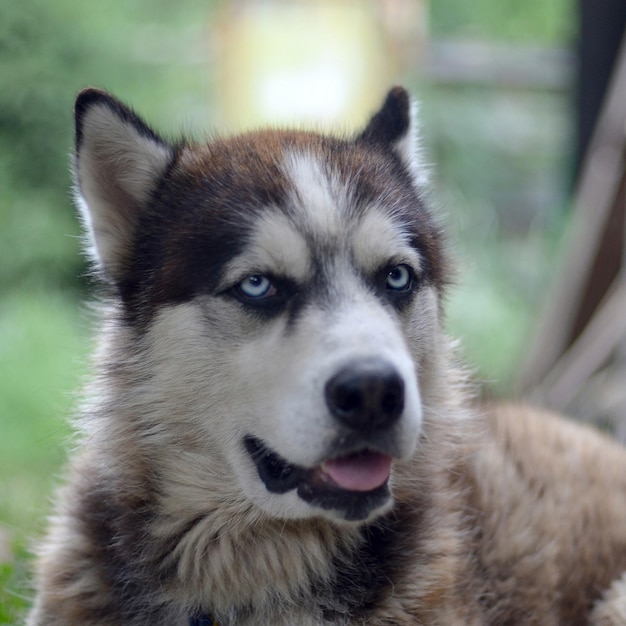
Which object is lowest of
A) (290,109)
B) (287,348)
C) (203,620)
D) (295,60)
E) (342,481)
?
(290,109)

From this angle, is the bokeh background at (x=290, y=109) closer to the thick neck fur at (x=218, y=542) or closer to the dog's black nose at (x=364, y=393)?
the thick neck fur at (x=218, y=542)

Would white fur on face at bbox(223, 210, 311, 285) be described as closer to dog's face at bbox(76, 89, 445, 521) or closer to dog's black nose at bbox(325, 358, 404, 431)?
dog's face at bbox(76, 89, 445, 521)

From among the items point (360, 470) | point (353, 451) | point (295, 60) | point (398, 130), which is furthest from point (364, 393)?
point (295, 60)

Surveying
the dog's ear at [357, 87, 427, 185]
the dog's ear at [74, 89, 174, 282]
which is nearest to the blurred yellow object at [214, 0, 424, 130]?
the dog's ear at [357, 87, 427, 185]

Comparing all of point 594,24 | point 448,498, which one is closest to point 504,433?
point 448,498

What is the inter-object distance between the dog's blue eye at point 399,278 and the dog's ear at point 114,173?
924mm

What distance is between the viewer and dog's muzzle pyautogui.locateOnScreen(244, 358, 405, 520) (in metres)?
2.56

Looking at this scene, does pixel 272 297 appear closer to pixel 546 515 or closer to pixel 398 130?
pixel 398 130

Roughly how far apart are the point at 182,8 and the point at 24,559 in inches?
403

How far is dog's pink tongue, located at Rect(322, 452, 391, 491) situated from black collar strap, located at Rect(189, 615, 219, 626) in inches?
26.9

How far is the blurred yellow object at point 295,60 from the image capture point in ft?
36.8

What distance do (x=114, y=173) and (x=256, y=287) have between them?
77cm

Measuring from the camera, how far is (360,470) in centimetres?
277

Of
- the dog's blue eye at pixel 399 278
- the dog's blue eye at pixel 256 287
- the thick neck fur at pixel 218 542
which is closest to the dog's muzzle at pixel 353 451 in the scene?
the thick neck fur at pixel 218 542
